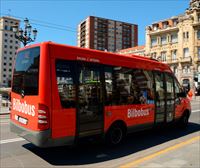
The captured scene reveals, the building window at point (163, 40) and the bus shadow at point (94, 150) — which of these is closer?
the bus shadow at point (94, 150)

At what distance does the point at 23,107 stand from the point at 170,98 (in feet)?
17.2

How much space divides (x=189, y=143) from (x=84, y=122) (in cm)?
315

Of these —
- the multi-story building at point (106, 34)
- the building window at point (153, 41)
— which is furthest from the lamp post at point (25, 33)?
the multi-story building at point (106, 34)

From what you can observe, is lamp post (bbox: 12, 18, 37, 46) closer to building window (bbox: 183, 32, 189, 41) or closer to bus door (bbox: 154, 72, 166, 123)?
bus door (bbox: 154, 72, 166, 123)

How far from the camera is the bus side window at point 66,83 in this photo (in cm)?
613

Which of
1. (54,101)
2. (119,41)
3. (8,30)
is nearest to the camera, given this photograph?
(54,101)

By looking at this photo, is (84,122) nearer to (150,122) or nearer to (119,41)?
(150,122)

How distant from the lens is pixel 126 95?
7.71m

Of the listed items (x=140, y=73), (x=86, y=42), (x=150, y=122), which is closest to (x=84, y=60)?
(x=140, y=73)

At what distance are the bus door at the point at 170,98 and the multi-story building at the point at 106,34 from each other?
369ft

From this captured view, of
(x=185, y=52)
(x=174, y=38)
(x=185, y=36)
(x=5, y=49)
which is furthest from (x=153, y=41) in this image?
(x=5, y=49)

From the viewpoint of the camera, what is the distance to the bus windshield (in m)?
6.22

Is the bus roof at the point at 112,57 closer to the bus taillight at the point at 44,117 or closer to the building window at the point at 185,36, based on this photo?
the bus taillight at the point at 44,117

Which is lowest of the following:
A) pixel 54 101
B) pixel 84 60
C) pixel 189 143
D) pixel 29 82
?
pixel 189 143
